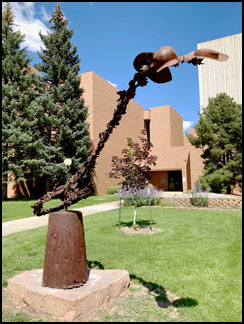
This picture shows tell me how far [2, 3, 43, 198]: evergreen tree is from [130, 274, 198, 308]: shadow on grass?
1423cm

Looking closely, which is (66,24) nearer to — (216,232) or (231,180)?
(231,180)

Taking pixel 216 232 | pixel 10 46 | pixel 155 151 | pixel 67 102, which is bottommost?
pixel 216 232

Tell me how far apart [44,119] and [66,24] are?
27.9 ft

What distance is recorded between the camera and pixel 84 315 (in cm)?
283

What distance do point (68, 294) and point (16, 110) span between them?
16486 mm

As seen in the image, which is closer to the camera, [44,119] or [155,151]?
[44,119]

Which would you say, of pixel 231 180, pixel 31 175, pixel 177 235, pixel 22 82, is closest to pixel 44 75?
pixel 22 82

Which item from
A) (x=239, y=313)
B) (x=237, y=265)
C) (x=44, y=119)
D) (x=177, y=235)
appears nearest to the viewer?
(x=239, y=313)

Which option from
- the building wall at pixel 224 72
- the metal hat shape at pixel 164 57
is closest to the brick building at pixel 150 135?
the building wall at pixel 224 72

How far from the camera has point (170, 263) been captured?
4703 millimetres

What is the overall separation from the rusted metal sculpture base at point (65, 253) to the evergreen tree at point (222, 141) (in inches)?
588

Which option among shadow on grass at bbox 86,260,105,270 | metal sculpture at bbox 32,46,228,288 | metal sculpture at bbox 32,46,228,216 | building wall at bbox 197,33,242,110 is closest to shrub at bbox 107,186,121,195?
building wall at bbox 197,33,242,110

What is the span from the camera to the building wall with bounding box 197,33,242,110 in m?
26.9

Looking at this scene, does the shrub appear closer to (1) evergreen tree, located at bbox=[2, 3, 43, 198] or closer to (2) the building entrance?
(1) evergreen tree, located at bbox=[2, 3, 43, 198]
